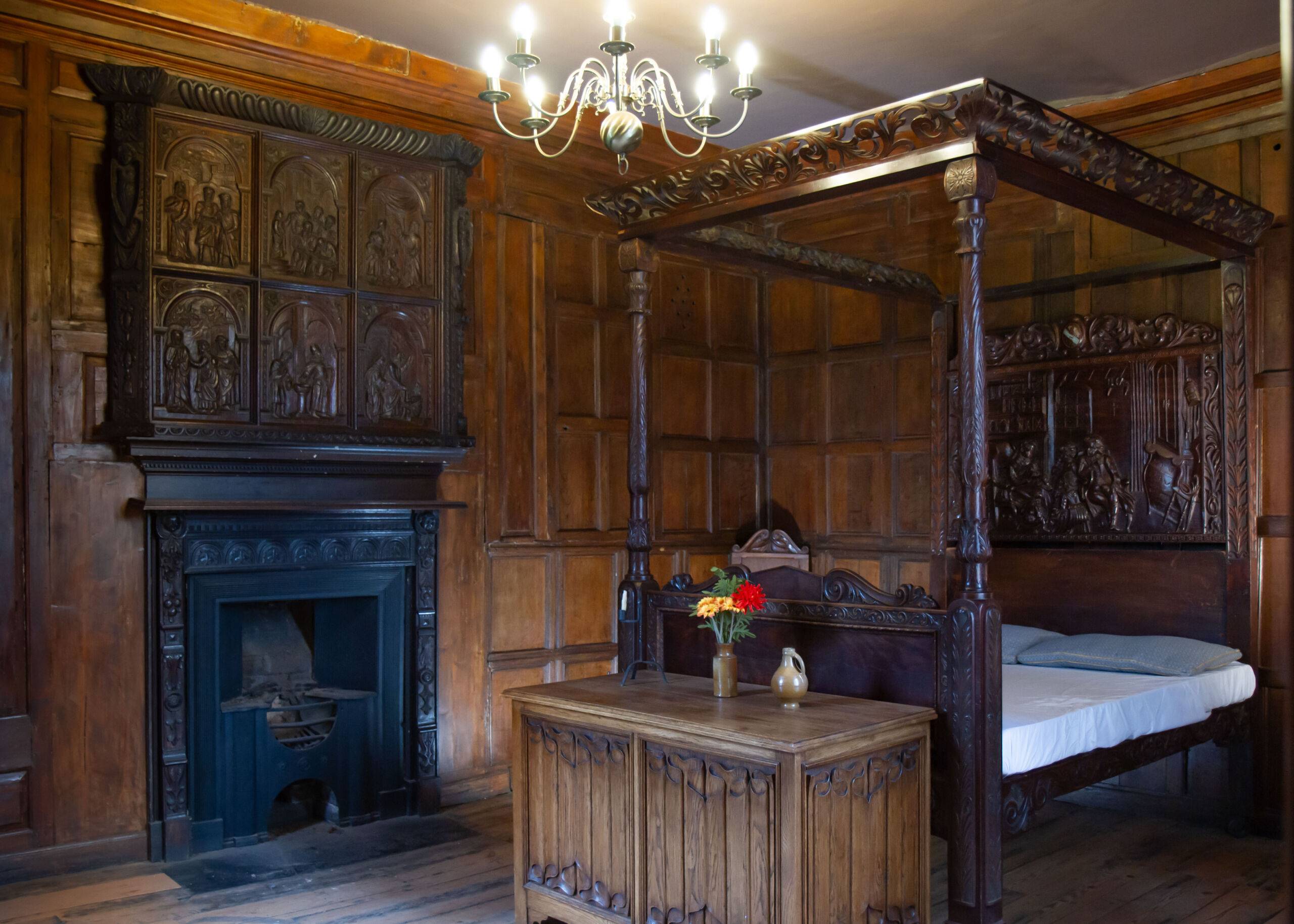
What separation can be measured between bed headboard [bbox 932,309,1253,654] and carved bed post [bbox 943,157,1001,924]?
4.99ft

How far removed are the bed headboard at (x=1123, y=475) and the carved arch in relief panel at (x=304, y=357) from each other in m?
2.87

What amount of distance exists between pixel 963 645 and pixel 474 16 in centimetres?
329

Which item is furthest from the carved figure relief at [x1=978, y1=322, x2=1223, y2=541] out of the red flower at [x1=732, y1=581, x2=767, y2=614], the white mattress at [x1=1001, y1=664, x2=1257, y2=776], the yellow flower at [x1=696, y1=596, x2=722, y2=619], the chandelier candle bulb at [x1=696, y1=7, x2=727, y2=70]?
the chandelier candle bulb at [x1=696, y1=7, x2=727, y2=70]

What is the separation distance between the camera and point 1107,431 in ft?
17.0

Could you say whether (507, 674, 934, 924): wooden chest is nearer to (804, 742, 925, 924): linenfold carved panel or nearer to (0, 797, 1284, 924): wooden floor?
(804, 742, 925, 924): linenfold carved panel

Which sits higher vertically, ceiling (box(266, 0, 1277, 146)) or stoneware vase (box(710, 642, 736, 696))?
ceiling (box(266, 0, 1277, 146))

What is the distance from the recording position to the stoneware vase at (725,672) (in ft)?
11.6

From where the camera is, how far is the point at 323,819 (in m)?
4.94

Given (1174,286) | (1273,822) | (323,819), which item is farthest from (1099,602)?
(323,819)

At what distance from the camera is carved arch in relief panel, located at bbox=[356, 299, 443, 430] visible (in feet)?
16.1

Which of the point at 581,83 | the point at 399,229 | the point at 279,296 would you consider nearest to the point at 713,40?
the point at 581,83

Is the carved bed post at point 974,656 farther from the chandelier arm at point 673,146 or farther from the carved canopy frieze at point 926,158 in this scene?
the chandelier arm at point 673,146

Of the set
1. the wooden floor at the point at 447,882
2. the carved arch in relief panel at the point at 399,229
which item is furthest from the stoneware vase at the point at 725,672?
the carved arch in relief panel at the point at 399,229

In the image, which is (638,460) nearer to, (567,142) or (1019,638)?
(567,142)
